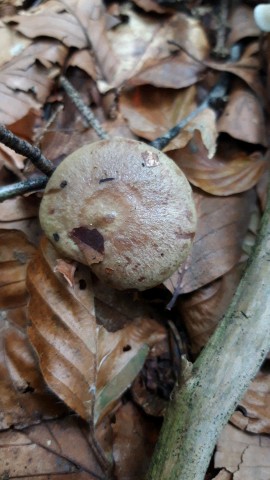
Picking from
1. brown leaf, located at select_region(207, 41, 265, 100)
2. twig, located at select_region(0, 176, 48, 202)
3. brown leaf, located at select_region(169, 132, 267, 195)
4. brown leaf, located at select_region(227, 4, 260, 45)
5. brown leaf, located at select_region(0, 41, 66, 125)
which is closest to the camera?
twig, located at select_region(0, 176, 48, 202)

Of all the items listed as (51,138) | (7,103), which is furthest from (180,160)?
(7,103)

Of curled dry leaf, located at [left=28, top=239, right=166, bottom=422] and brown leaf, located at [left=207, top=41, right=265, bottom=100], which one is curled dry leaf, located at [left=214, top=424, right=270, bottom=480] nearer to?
curled dry leaf, located at [left=28, top=239, right=166, bottom=422]

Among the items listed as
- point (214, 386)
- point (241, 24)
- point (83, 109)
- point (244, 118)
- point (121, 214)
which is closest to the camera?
point (214, 386)

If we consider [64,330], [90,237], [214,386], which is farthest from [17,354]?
[214,386]

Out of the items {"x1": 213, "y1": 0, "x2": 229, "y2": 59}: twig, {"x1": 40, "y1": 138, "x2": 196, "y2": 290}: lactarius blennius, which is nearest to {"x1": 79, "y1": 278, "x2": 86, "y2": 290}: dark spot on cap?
{"x1": 40, "y1": 138, "x2": 196, "y2": 290}: lactarius blennius

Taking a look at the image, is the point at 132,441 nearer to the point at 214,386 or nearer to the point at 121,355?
the point at 121,355

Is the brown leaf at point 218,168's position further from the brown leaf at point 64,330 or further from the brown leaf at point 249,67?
the brown leaf at point 64,330
